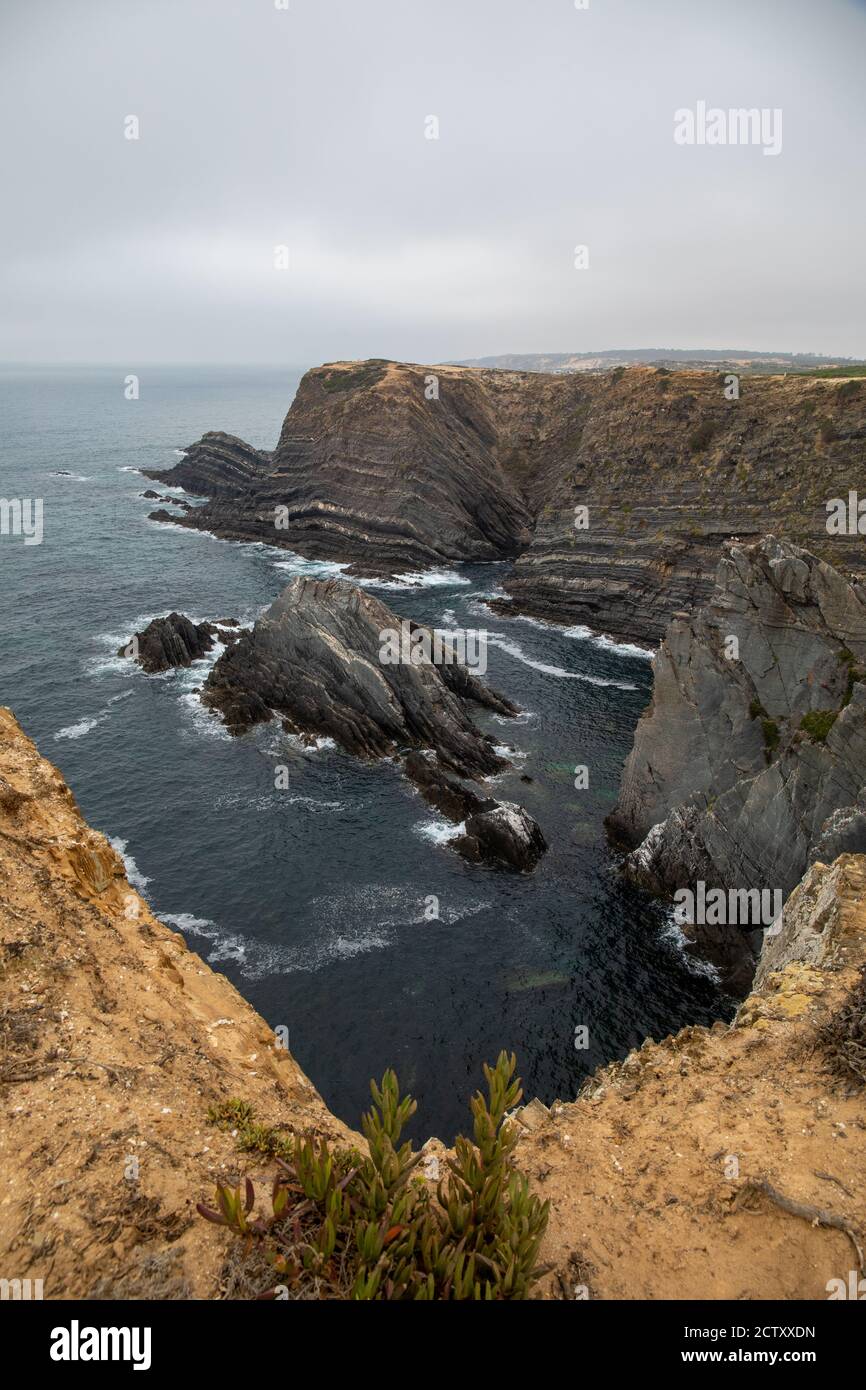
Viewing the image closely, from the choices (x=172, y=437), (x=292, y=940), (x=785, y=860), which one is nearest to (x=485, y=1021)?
(x=292, y=940)

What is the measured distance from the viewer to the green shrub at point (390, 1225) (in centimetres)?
744

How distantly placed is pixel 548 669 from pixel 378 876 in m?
30.8

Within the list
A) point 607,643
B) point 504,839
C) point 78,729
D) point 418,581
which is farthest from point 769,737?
point 418,581

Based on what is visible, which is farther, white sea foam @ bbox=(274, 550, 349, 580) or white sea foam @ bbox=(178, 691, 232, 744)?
white sea foam @ bbox=(274, 550, 349, 580)

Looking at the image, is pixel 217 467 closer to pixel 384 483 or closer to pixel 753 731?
pixel 384 483

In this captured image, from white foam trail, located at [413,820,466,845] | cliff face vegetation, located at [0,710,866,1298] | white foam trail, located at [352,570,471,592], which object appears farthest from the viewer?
white foam trail, located at [352,570,471,592]

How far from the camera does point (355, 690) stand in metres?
50.7

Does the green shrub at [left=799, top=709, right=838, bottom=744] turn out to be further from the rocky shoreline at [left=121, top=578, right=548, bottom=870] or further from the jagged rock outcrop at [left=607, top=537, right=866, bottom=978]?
the rocky shoreline at [left=121, top=578, right=548, bottom=870]

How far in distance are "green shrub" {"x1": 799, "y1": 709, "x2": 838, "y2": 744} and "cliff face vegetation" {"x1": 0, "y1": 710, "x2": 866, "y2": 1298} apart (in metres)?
15.1

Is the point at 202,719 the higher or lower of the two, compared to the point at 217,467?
lower

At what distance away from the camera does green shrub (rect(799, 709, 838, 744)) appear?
97.7 ft

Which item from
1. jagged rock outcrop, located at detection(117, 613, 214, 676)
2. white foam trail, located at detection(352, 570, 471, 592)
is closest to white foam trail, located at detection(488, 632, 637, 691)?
white foam trail, located at detection(352, 570, 471, 592)

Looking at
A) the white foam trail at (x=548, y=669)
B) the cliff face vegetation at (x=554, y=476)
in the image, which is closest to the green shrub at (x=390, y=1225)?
the white foam trail at (x=548, y=669)
